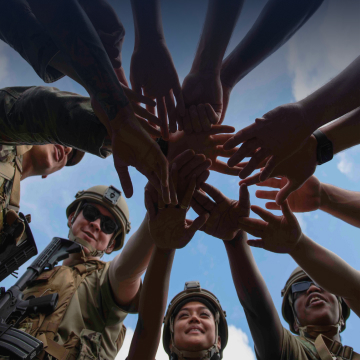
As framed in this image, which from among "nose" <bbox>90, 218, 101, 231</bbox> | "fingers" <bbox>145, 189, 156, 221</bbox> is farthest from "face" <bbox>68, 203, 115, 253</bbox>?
"fingers" <bbox>145, 189, 156, 221</bbox>

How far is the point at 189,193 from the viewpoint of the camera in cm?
273

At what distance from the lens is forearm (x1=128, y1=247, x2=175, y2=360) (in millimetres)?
2691

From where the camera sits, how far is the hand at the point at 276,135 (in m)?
2.30

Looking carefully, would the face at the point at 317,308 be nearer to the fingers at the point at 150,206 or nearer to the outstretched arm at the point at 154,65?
the fingers at the point at 150,206

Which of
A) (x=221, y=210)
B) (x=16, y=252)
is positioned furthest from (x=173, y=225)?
(x=16, y=252)

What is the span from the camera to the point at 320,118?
2346 millimetres

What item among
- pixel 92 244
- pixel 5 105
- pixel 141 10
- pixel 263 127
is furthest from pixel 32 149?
pixel 263 127

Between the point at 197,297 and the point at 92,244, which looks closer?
the point at 197,297

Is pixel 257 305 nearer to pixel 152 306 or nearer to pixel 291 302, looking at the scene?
pixel 152 306

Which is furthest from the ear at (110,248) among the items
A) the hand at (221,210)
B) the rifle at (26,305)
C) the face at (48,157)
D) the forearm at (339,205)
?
the forearm at (339,205)

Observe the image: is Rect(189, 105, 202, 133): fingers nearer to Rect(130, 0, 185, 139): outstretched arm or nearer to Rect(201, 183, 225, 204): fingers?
Rect(130, 0, 185, 139): outstretched arm

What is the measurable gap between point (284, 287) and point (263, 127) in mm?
3000

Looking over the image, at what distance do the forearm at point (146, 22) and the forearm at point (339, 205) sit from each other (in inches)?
90.0

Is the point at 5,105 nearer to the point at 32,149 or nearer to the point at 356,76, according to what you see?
the point at 32,149
